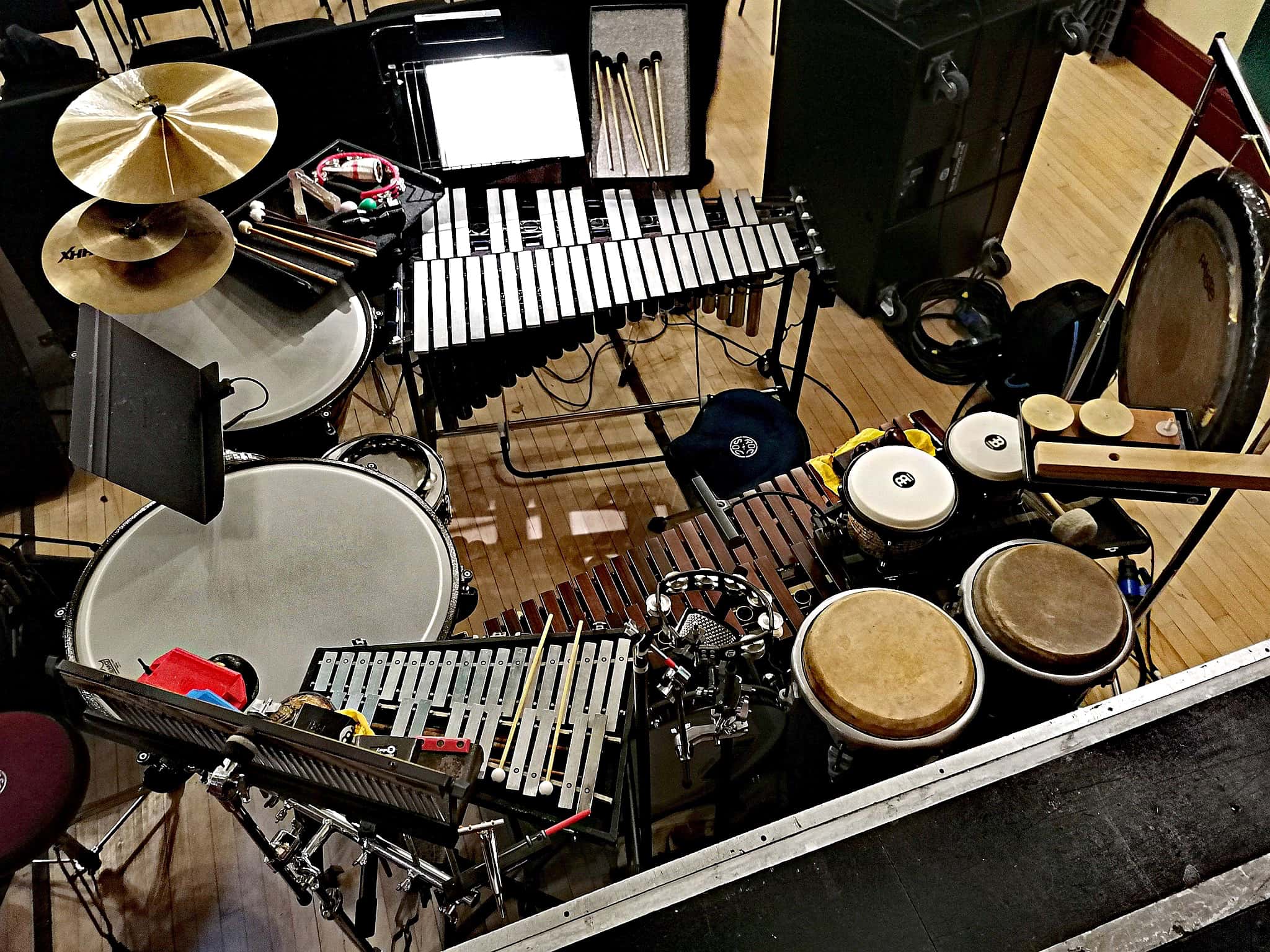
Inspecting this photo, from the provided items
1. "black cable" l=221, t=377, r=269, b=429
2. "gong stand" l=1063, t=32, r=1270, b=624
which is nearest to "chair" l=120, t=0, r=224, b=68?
"black cable" l=221, t=377, r=269, b=429

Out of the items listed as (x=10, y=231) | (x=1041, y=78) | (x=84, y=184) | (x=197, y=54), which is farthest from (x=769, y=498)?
(x=197, y=54)

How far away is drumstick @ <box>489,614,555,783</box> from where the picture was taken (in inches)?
85.0

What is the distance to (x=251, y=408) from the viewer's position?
3.08 m

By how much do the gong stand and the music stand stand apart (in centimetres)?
254

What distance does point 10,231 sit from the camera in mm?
3895

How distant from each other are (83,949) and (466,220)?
9.01 ft

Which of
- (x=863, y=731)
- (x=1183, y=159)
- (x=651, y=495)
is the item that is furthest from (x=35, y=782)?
(x=1183, y=159)

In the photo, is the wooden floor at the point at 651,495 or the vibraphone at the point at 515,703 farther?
the wooden floor at the point at 651,495

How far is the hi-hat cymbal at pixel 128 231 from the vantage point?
269cm

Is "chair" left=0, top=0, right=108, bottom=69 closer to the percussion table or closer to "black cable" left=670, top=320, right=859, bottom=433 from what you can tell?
"black cable" left=670, top=320, right=859, bottom=433

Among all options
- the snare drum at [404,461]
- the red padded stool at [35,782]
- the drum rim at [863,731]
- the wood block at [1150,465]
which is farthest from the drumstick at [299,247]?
the wood block at [1150,465]

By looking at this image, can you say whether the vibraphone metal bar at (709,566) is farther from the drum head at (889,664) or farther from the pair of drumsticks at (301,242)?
the pair of drumsticks at (301,242)

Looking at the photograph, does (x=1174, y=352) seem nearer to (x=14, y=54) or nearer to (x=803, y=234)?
(x=803, y=234)

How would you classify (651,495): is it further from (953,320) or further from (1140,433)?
(1140,433)
